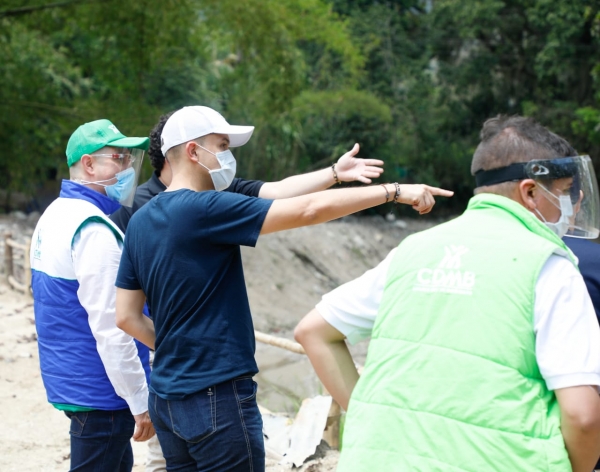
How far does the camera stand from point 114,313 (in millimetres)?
Answer: 2672

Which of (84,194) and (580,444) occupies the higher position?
(84,194)

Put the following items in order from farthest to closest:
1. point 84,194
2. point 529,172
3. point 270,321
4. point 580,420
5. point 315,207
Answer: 1. point 270,321
2. point 84,194
3. point 315,207
4. point 529,172
5. point 580,420

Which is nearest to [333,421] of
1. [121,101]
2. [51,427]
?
[51,427]

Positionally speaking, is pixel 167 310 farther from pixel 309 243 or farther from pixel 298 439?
pixel 309 243

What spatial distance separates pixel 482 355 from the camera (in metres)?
1.53

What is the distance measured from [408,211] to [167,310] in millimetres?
23423

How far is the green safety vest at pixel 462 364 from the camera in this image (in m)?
1.50

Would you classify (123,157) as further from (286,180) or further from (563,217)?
(563,217)

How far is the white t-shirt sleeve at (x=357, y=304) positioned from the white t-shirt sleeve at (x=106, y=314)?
3.72 ft

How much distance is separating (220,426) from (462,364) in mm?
990

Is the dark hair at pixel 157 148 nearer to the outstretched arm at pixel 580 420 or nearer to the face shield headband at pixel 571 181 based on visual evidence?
the face shield headband at pixel 571 181

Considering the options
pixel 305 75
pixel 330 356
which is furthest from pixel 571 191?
pixel 305 75

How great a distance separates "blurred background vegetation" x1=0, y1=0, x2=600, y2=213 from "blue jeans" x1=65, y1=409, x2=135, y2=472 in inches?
418

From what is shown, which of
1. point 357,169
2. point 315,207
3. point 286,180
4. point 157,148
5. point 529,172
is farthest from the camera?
point 157,148
